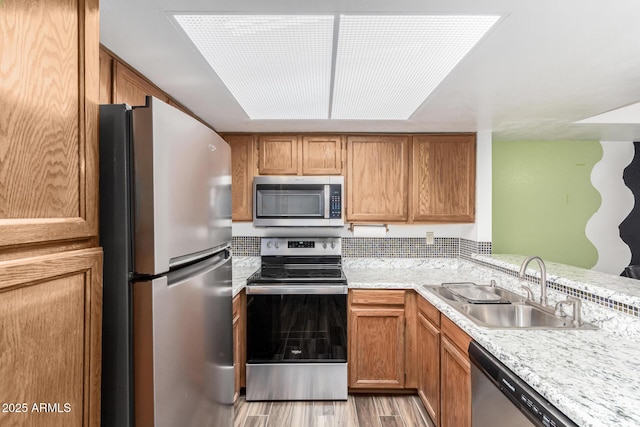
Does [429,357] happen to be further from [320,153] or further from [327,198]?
[320,153]

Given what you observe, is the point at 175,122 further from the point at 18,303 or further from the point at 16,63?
the point at 18,303

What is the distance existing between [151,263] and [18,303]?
314 millimetres

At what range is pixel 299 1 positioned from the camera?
1146mm

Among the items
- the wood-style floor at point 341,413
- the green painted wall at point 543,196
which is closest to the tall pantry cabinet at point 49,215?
the wood-style floor at point 341,413

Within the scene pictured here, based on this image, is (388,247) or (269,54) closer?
(269,54)

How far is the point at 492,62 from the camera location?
1599 millimetres

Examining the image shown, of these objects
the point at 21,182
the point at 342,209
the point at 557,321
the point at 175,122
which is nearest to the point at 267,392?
the point at 342,209

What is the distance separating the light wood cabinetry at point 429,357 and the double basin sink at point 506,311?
0.55 feet

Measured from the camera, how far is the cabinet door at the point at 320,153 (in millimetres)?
2984

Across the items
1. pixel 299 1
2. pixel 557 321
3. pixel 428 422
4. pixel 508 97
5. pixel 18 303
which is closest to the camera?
pixel 18 303

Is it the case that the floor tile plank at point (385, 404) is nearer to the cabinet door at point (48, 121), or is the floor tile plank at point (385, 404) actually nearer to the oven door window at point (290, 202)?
the oven door window at point (290, 202)

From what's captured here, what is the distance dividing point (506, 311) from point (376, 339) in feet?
3.28

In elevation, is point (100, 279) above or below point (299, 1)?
below

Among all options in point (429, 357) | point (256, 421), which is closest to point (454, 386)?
point (429, 357)
